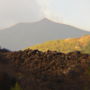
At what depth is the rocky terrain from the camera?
4699 centimetres

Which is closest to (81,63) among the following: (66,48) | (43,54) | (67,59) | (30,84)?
(67,59)

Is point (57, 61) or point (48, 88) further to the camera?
point (57, 61)

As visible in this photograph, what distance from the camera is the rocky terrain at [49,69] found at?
46994 millimetres

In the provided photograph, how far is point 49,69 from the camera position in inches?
2314

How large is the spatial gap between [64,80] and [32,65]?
9.29m

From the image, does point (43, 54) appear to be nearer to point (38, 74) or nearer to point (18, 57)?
point (18, 57)

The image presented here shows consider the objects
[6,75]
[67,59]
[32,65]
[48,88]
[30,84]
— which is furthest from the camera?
[67,59]

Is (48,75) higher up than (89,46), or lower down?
lower down

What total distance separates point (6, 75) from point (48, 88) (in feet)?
41.4

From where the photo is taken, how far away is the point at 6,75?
35031 millimetres

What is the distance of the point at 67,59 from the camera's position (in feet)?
215

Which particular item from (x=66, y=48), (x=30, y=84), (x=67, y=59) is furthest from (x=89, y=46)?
(x=30, y=84)

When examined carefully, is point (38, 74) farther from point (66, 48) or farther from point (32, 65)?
point (66, 48)

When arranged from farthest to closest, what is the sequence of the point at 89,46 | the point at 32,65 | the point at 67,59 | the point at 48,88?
the point at 89,46, the point at 67,59, the point at 32,65, the point at 48,88
